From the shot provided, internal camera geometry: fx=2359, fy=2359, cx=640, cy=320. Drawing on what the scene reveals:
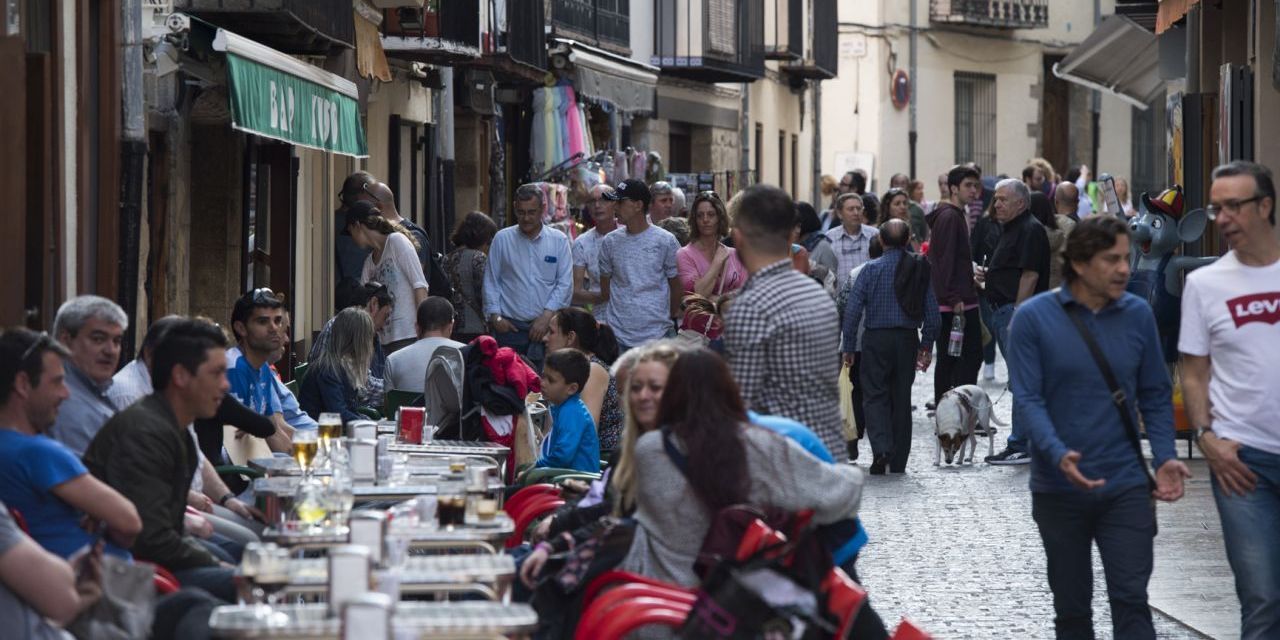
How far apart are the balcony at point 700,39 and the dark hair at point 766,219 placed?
27086 mm

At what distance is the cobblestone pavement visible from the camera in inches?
388

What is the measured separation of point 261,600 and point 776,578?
1518 millimetres

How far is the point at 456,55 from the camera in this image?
21.3m

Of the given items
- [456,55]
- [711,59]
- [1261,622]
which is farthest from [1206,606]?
[711,59]

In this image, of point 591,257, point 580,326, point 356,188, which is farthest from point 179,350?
point 591,257

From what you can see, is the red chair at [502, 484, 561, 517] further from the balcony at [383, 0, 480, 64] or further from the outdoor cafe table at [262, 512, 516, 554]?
the balcony at [383, 0, 480, 64]

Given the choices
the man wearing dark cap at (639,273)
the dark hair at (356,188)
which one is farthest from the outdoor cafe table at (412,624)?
the dark hair at (356,188)

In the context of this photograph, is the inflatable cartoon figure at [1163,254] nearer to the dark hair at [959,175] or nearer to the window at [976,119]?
the dark hair at [959,175]

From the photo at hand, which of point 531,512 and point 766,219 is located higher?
point 766,219

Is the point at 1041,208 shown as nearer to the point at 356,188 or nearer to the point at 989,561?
the point at 356,188

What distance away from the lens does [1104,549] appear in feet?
25.4

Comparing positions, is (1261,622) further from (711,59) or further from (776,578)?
(711,59)

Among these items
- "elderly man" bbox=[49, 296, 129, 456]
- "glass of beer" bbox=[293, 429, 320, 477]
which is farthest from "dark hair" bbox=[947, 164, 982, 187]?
"elderly man" bbox=[49, 296, 129, 456]

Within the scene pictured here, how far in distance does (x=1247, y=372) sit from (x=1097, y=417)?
496 mm
